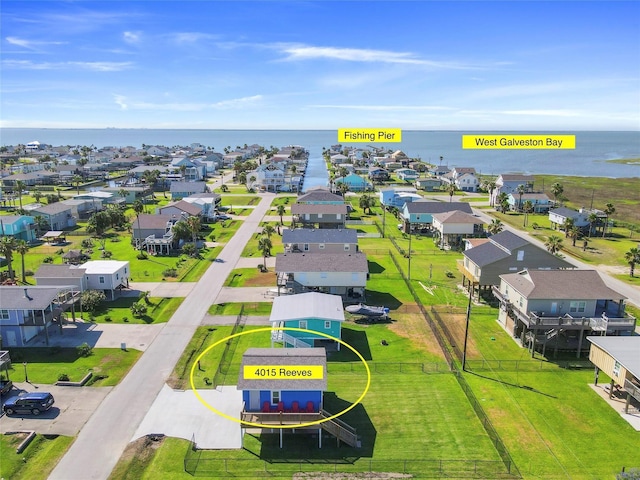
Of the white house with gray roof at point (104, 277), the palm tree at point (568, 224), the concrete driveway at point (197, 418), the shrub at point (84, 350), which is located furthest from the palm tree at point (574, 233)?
the shrub at point (84, 350)

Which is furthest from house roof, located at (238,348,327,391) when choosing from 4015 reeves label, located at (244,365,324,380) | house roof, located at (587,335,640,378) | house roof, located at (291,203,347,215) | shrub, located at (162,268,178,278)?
house roof, located at (291,203,347,215)

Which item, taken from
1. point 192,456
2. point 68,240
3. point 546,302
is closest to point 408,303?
point 546,302

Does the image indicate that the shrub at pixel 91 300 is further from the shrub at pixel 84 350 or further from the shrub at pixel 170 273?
the shrub at pixel 170 273

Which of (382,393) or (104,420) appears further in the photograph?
(382,393)

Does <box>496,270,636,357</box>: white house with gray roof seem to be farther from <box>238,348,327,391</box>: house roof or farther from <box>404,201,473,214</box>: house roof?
<box>404,201,473,214</box>: house roof

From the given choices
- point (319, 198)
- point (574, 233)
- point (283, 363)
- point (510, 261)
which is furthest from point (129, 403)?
point (574, 233)

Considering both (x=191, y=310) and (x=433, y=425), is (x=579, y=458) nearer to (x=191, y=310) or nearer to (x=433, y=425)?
(x=433, y=425)

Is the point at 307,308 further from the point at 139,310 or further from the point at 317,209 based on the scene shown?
the point at 317,209
